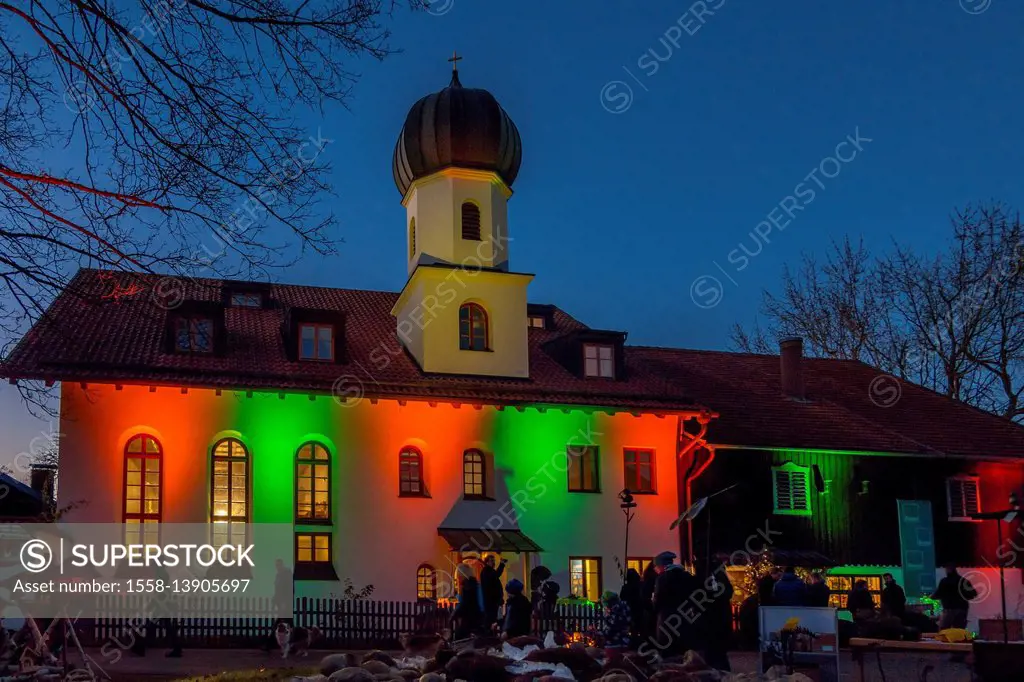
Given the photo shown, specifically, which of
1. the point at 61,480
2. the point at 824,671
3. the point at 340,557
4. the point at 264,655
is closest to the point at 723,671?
the point at 824,671

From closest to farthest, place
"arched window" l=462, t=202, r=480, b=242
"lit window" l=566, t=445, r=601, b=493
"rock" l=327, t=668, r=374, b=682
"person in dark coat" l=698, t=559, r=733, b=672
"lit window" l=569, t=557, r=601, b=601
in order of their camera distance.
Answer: "rock" l=327, t=668, r=374, b=682, "person in dark coat" l=698, t=559, r=733, b=672, "lit window" l=569, t=557, r=601, b=601, "lit window" l=566, t=445, r=601, b=493, "arched window" l=462, t=202, r=480, b=242

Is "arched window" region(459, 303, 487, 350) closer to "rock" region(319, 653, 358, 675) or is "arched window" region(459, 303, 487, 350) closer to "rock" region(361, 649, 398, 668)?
"rock" region(361, 649, 398, 668)

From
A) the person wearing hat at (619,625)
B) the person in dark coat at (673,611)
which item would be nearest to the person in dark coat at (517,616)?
the person wearing hat at (619,625)

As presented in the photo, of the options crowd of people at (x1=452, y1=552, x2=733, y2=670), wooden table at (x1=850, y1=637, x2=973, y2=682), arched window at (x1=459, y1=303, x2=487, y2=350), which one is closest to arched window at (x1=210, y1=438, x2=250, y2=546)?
crowd of people at (x1=452, y1=552, x2=733, y2=670)

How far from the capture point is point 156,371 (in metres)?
25.4

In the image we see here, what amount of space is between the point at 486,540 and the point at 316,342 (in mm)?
6226

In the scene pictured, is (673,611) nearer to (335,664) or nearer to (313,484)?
(335,664)

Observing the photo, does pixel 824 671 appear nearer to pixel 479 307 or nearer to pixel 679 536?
pixel 679 536

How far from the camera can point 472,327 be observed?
30469 mm

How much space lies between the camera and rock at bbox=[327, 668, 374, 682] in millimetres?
11953

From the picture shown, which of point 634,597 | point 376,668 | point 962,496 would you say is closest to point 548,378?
point 634,597

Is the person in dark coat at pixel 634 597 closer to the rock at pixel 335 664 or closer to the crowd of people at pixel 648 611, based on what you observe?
the crowd of people at pixel 648 611

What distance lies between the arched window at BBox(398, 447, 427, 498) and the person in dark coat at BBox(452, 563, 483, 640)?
9.63m

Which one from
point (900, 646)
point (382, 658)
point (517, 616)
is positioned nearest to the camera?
point (900, 646)
